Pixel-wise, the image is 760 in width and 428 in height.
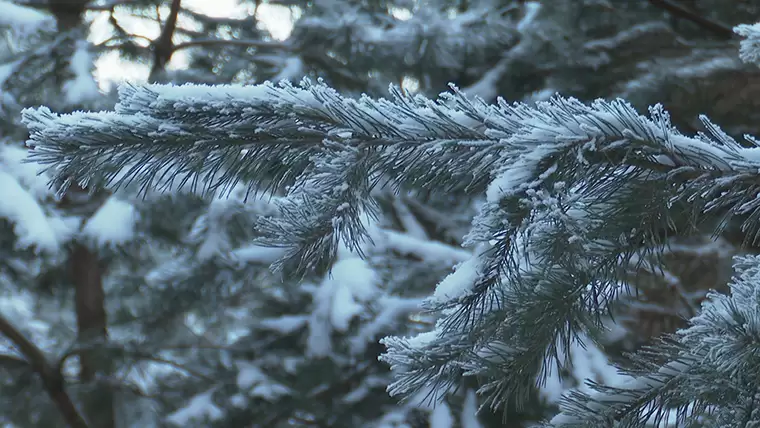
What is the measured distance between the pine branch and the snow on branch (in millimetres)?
3782

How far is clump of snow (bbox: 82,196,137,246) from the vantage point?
3.75 metres

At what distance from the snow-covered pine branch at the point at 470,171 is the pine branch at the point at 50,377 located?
3.83 meters

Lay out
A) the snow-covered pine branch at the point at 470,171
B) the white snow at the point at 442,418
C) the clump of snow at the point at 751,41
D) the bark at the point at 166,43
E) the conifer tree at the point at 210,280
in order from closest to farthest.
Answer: the snow-covered pine branch at the point at 470,171
the clump of snow at the point at 751,41
the white snow at the point at 442,418
the conifer tree at the point at 210,280
the bark at the point at 166,43

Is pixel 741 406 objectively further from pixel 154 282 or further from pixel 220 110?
pixel 154 282

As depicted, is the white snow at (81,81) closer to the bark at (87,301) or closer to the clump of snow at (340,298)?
the bark at (87,301)

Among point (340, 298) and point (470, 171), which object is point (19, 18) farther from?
point (470, 171)

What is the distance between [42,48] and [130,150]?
13.0 ft

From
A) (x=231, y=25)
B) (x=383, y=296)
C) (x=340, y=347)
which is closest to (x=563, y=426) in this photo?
(x=383, y=296)

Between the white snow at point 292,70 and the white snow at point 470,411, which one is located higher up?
the white snow at point 292,70

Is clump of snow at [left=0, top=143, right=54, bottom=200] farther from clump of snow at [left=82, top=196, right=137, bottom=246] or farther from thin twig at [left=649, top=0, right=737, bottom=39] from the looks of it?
thin twig at [left=649, top=0, right=737, bottom=39]

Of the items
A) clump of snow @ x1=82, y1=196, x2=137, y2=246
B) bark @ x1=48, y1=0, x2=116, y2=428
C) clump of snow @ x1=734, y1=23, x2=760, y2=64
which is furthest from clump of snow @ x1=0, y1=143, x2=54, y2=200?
clump of snow @ x1=734, y1=23, x2=760, y2=64

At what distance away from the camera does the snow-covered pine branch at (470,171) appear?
3.04 ft

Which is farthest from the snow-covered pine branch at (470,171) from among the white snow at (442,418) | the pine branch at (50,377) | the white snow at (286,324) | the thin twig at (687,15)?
the pine branch at (50,377)

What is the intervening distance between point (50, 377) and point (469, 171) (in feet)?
13.5
